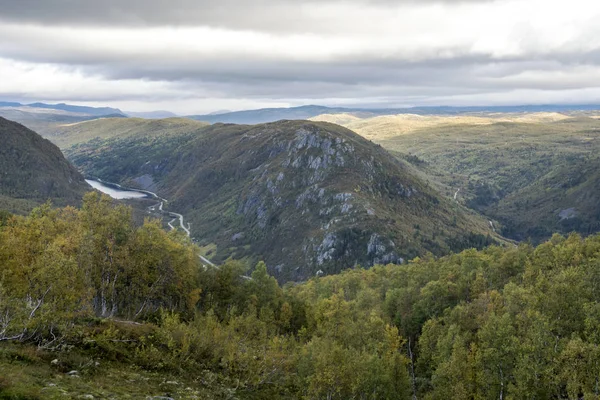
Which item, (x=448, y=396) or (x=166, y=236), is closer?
(x=448, y=396)

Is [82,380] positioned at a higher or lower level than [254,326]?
higher

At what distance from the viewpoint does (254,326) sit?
6706cm

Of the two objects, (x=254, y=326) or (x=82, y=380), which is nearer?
(x=82, y=380)

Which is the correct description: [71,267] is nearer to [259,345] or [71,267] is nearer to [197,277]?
[259,345]

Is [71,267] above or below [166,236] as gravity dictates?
above

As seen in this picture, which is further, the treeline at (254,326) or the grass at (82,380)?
the treeline at (254,326)

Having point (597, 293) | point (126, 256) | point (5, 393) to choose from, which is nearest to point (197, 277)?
point (126, 256)

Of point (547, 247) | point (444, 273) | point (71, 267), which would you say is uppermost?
point (71, 267)

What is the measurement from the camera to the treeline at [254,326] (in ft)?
140

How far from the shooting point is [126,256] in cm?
7012

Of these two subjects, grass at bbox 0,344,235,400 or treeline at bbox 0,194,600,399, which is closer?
grass at bbox 0,344,235,400

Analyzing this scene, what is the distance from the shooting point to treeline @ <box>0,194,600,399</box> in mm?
42656

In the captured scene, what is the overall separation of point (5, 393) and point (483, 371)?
49066 mm

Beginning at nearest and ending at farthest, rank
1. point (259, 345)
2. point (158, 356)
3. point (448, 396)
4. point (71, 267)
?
point (71, 267) < point (158, 356) < point (448, 396) < point (259, 345)
